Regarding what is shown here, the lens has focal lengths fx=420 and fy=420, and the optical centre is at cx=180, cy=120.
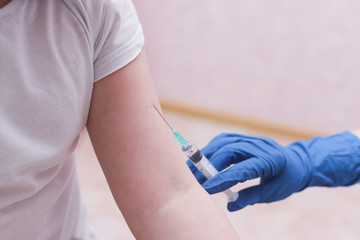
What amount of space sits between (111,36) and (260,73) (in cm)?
246

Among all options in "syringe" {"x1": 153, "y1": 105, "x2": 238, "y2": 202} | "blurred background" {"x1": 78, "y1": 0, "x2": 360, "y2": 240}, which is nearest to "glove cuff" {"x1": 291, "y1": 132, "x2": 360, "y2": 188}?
"syringe" {"x1": 153, "y1": 105, "x2": 238, "y2": 202}

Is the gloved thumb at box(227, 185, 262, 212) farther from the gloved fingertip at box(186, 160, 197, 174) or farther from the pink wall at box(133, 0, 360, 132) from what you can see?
the pink wall at box(133, 0, 360, 132)

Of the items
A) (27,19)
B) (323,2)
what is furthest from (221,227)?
(323,2)

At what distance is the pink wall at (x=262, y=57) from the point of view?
2818mm

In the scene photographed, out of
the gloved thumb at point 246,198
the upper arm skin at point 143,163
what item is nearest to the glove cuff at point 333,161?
the gloved thumb at point 246,198

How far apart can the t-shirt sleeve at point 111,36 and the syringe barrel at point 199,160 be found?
0.93 feet

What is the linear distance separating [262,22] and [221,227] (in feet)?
7.83

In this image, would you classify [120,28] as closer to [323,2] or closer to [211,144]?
[211,144]


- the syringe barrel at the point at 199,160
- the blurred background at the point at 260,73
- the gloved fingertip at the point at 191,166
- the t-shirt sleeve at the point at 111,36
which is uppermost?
→ the t-shirt sleeve at the point at 111,36

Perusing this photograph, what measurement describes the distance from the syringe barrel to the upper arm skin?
18 cm

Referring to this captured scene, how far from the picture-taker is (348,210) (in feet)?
7.93

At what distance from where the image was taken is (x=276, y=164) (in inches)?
43.8

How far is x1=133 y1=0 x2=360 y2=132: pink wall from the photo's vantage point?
2818 mm

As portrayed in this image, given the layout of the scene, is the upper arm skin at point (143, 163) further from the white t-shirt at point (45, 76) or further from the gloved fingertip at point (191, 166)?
the gloved fingertip at point (191, 166)
